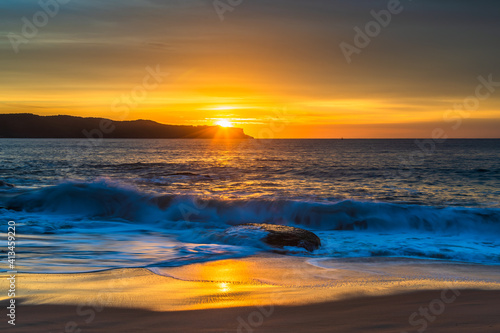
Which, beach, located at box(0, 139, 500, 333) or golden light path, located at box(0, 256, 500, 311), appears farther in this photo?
golden light path, located at box(0, 256, 500, 311)

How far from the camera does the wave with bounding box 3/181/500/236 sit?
14.4 meters

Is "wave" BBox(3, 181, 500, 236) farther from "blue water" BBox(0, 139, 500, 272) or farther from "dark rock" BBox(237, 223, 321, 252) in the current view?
"dark rock" BBox(237, 223, 321, 252)

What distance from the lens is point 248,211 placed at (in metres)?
17.0

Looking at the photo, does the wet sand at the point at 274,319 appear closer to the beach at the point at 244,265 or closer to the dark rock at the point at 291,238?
the beach at the point at 244,265

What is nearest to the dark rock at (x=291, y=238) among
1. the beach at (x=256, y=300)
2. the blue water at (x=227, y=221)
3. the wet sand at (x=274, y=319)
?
the blue water at (x=227, y=221)

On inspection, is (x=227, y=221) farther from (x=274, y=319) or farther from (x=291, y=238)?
(x=274, y=319)

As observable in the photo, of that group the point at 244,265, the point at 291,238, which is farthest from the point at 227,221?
the point at 244,265

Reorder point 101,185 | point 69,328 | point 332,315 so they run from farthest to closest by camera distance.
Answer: point 101,185 < point 332,315 < point 69,328

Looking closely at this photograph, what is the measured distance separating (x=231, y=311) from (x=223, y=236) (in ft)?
18.2

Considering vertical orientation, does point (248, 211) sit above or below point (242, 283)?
below

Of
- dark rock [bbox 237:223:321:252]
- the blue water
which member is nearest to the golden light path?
the blue water

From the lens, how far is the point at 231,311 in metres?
4.94

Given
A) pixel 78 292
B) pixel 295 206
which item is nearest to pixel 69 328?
pixel 78 292

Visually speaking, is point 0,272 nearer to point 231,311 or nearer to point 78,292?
point 78,292
